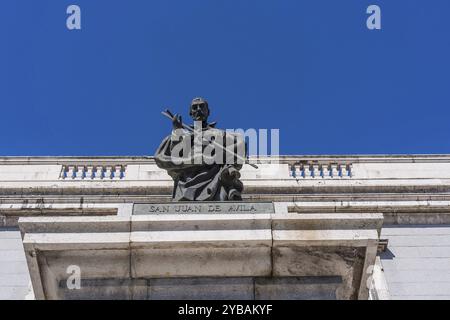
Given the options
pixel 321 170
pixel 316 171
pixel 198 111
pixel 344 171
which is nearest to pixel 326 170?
pixel 321 170

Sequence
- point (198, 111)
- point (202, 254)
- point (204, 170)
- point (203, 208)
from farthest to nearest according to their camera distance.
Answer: point (198, 111) < point (204, 170) < point (203, 208) < point (202, 254)

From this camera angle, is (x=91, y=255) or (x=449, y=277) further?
(x=449, y=277)

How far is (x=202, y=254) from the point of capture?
9867mm

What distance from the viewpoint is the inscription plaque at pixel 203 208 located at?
10.3 metres

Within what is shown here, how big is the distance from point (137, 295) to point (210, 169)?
2.44 metres

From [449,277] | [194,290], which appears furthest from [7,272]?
[449,277]

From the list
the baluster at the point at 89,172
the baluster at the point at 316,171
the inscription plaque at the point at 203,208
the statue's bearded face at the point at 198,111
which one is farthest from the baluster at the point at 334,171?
the inscription plaque at the point at 203,208

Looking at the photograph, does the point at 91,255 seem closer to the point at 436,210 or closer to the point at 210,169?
the point at 210,169

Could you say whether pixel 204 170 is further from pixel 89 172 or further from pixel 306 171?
pixel 89 172

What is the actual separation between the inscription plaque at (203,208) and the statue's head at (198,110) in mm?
2352

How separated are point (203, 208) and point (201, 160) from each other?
140 centimetres
